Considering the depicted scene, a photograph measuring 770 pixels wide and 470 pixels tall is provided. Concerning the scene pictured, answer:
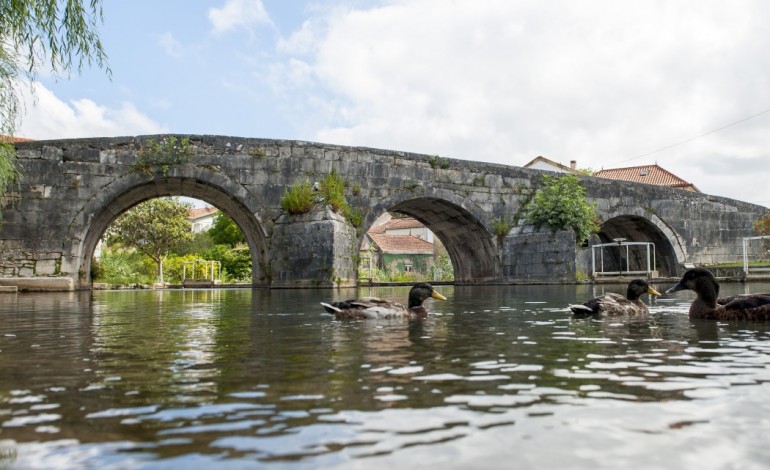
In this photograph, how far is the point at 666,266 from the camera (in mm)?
23781

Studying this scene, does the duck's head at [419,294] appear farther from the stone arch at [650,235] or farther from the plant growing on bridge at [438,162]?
the stone arch at [650,235]

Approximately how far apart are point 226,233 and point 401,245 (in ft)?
34.8

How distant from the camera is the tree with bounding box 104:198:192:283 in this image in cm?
3541

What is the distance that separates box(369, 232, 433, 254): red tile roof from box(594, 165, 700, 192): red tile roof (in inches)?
451

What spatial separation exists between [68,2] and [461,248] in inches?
575

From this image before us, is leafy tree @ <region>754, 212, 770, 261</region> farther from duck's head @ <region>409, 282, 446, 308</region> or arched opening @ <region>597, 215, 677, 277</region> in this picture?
duck's head @ <region>409, 282, 446, 308</region>

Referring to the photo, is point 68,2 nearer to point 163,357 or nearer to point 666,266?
point 163,357

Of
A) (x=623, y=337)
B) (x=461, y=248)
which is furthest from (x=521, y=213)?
(x=623, y=337)

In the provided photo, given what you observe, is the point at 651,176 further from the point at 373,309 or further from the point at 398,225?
the point at 373,309

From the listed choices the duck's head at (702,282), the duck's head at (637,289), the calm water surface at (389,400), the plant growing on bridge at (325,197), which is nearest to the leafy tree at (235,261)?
the plant growing on bridge at (325,197)

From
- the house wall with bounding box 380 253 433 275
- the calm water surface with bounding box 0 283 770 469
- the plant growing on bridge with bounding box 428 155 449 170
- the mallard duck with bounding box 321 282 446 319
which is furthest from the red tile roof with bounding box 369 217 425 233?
the calm water surface with bounding box 0 283 770 469

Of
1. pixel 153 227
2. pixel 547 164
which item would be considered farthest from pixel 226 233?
pixel 547 164

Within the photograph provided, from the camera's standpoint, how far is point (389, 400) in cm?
259

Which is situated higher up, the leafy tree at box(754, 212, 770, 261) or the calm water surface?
the leafy tree at box(754, 212, 770, 261)
